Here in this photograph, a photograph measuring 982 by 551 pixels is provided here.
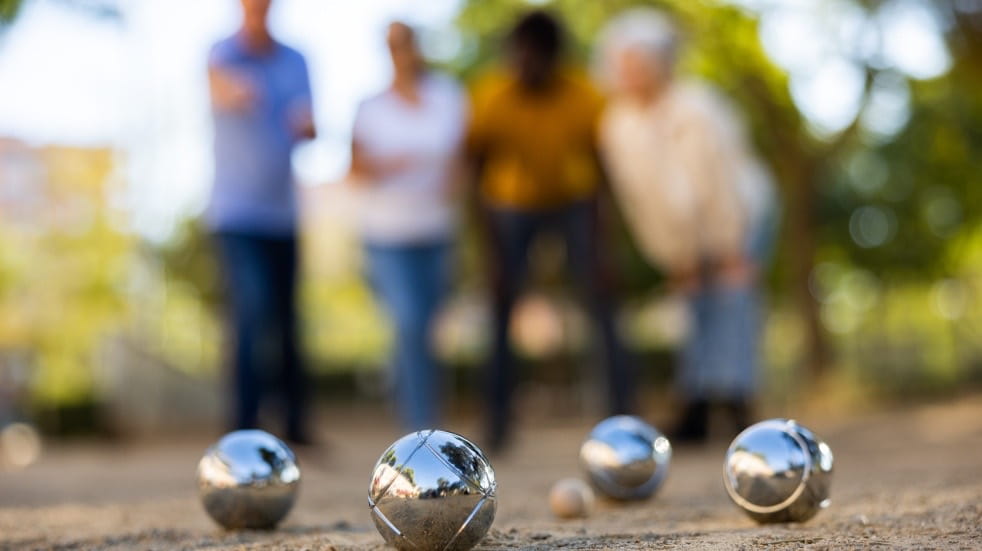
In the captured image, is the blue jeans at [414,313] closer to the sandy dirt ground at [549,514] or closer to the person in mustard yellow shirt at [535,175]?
the person in mustard yellow shirt at [535,175]

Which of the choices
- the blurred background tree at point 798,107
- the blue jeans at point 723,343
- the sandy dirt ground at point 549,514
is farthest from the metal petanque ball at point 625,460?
the blurred background tree at point 798,107

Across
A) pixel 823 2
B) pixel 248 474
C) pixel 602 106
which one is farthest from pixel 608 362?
pixel 823 2

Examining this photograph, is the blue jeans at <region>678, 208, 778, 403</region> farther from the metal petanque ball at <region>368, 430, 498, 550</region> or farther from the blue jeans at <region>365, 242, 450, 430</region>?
the metal petanque ball at <region>368, 430, 498, 550</region>

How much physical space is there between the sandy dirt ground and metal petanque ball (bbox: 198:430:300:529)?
0.05m

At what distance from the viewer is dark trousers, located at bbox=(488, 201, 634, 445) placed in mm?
5707

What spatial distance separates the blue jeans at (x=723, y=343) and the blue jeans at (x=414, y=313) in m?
1.50

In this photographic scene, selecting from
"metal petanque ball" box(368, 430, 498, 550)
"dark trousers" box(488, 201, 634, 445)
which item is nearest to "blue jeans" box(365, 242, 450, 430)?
"dark trousers" box(488, 201, 634, 445)

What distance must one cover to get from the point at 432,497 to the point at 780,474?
94 centimetres

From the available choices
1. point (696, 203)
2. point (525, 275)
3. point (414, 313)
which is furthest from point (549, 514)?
point (696, 203)

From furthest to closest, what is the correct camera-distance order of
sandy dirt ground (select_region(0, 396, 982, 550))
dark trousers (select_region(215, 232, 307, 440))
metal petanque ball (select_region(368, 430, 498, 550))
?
dark trousers (select_region(215, 232, 307, 440)) < sandy dirt ground (select_region(0, 396, 982, 550)) < metal petanque ball (select_region(368, 430, 498, 550))

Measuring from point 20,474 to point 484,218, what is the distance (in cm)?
332

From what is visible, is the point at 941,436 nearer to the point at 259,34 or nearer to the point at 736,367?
the point at 736,367

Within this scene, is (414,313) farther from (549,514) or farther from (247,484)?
(247,484)

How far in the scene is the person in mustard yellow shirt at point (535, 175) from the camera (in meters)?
5.79
